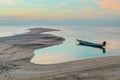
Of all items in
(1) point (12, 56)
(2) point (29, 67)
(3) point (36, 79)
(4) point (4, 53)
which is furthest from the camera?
(4) point (4, 53)

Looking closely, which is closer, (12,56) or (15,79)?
(15,79)

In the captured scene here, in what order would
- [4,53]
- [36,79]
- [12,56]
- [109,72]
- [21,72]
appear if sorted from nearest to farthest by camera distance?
[36,79]
[109,72]
[21,72]
[12,56]
[4,53]

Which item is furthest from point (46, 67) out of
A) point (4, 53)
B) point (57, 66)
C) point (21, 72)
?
point (4, 53)

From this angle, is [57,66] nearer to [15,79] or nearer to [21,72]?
[21,72]

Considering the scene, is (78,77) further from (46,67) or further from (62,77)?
(46,67)

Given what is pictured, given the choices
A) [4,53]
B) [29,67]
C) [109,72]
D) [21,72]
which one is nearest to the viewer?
[109,72]

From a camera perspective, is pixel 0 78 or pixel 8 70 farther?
pixel 8 70

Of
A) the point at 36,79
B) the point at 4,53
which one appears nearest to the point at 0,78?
the point at 36,79

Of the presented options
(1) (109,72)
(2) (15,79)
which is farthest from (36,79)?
(1) (109,72)
